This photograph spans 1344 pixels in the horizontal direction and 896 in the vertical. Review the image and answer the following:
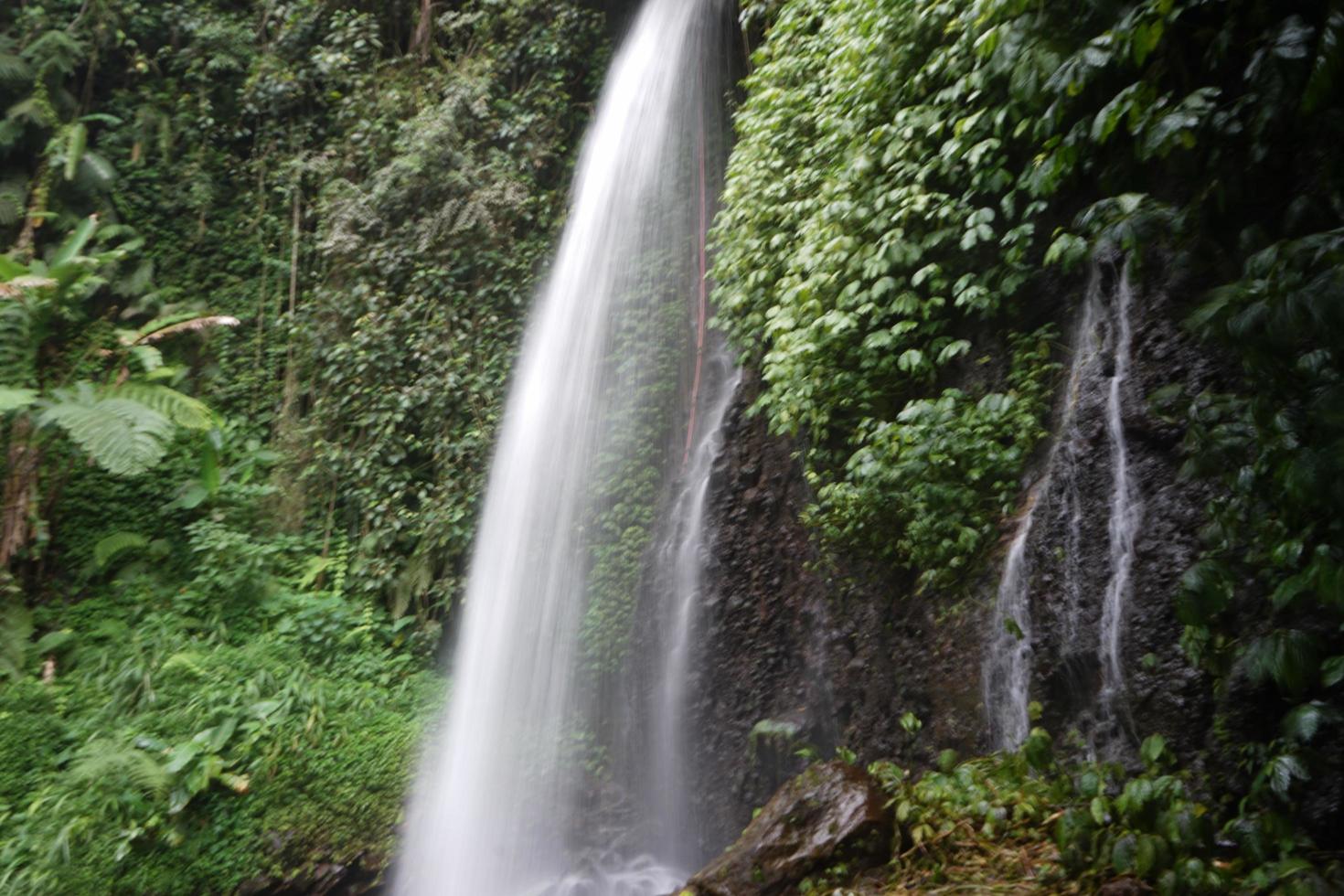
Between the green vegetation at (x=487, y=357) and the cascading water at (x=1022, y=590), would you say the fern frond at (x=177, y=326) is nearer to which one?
the green vegetation at (x=487, y=357)

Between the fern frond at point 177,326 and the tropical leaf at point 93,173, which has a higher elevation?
the tropical leaf at point 93,173

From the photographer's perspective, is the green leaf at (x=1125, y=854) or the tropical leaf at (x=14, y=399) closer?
the green leaf at (x=1125, y=854)

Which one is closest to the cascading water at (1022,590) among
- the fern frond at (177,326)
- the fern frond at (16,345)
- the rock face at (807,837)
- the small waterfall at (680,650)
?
the rock face at (807,837)

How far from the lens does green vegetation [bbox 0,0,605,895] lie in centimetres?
578

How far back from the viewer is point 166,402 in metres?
7.10

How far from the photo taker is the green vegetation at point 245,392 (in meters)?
5.78

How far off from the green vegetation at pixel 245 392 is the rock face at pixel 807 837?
3129 millimetres

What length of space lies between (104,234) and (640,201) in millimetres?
5412

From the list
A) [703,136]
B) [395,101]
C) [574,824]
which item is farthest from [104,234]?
[574,824]

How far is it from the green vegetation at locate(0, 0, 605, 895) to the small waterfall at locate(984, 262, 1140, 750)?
432 centimetres

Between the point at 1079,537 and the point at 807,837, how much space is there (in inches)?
66.6

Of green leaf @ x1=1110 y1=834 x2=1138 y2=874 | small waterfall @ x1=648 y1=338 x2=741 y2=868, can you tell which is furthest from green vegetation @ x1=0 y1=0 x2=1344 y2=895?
small waterfall @ x1=648 y1=338 x2=741 y2=868

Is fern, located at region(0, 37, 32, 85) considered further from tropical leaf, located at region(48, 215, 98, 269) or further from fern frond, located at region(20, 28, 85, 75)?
tropical leaf, located at region(48, 215, 98, 269)

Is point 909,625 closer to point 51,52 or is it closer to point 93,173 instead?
point 93,173
